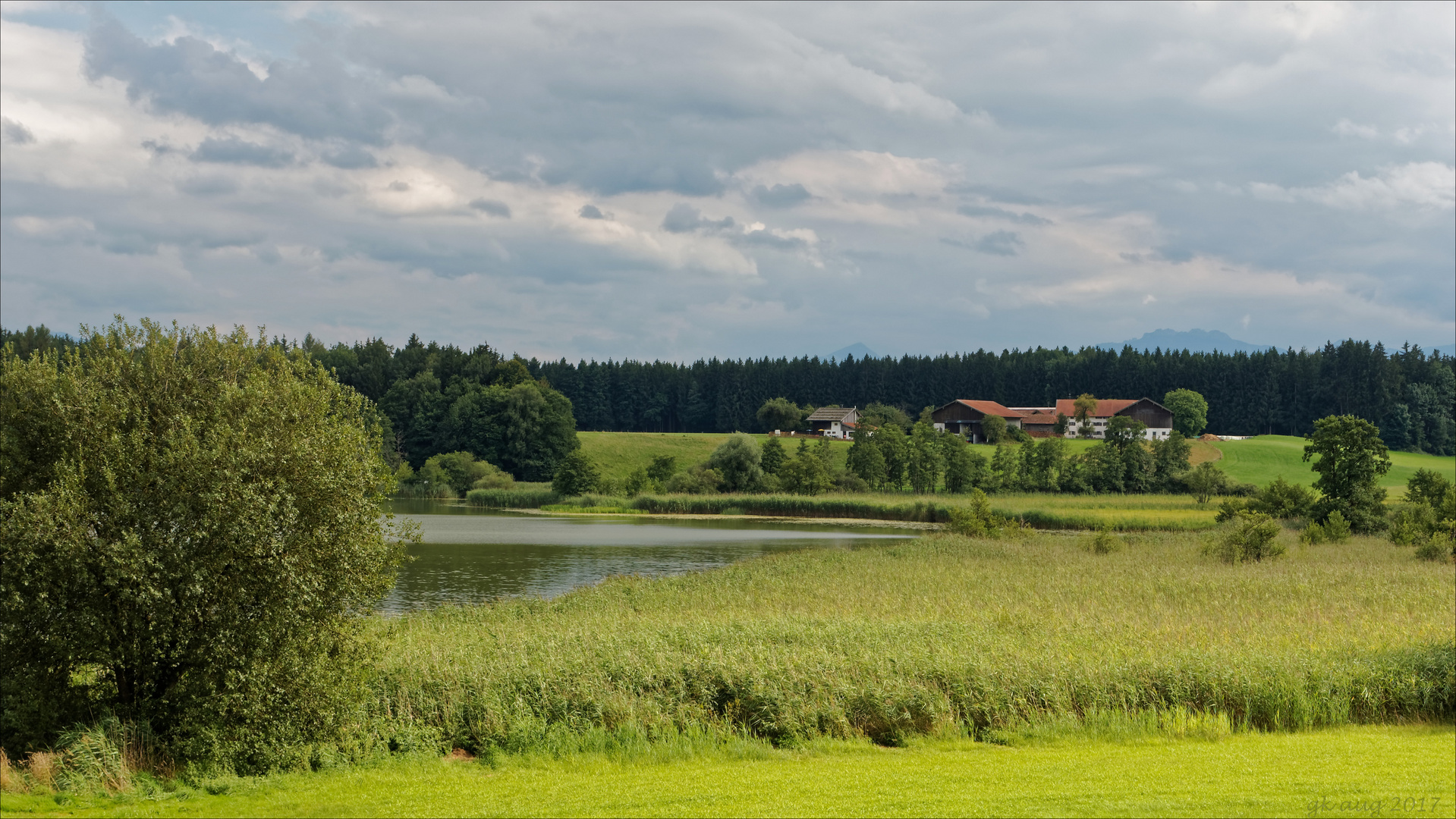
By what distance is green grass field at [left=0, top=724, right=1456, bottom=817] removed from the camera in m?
11.6

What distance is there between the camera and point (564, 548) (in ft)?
169

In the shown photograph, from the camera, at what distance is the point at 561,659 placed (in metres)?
17.7

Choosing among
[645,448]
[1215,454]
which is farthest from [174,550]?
[1215,454]

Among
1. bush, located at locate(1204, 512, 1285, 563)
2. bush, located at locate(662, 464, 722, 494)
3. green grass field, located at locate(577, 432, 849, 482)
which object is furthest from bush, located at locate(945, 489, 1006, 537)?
green grass field, located at locate(577, 432, 849, 482)

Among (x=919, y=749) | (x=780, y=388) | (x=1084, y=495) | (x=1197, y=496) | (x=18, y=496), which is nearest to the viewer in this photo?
(x=18, y=496)

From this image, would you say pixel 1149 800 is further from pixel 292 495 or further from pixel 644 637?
pixel 292 495

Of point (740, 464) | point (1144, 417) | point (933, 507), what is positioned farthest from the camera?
point (1144, 417)

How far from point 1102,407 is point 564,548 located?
109m

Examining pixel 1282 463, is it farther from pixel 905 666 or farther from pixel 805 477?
pixel 905 666

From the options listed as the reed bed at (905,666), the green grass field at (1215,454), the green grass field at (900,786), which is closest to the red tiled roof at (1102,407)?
the green grass field at (1215,454)

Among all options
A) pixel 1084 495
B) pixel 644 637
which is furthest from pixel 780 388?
pixel 644 637

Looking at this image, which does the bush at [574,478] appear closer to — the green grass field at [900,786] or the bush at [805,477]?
the bush at [805,477]

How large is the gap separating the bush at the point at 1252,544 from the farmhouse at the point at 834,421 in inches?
4216

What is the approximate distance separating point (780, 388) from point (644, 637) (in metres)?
152
